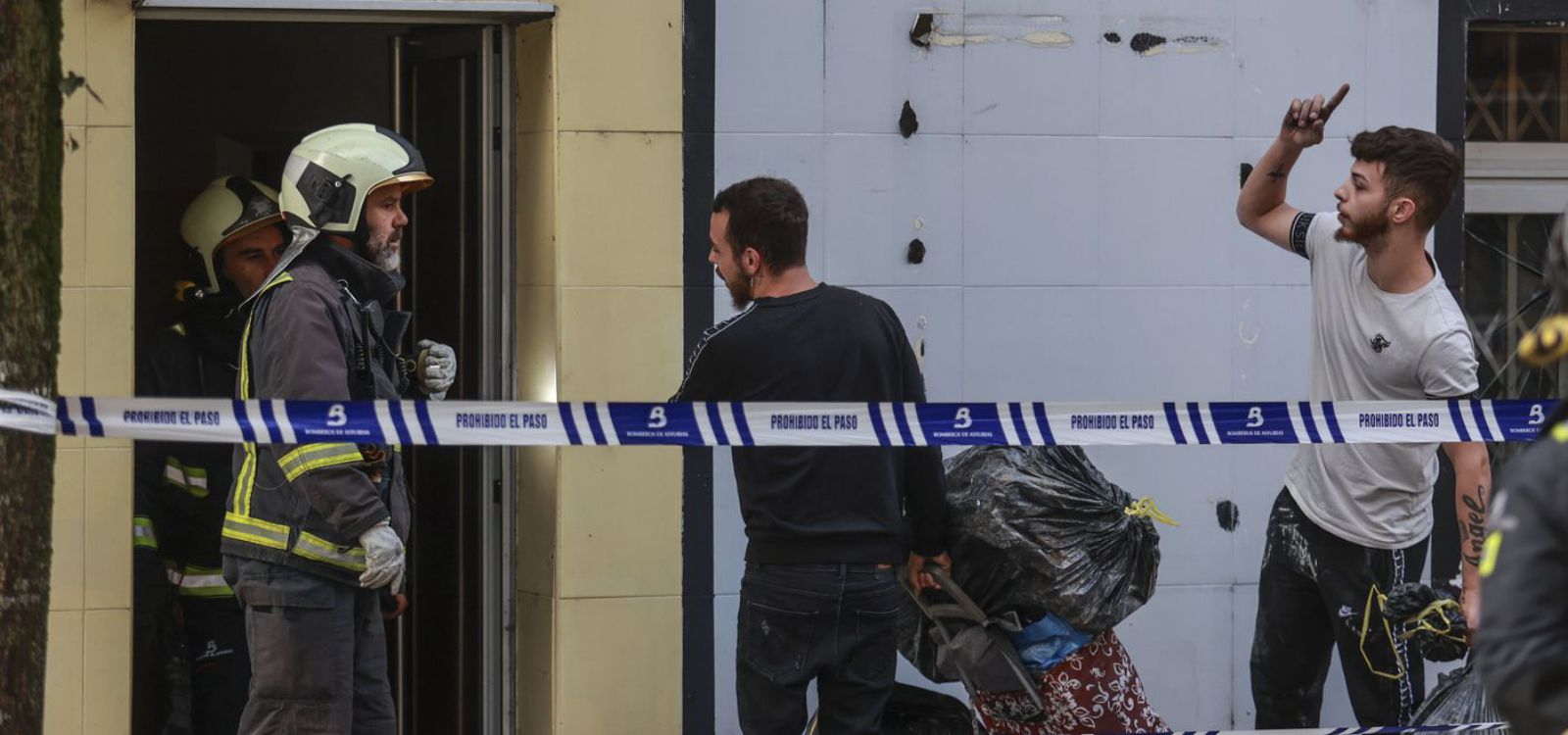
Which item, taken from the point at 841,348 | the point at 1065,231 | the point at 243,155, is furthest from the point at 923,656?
the point at 243,155

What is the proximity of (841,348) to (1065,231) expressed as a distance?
175 centimetres

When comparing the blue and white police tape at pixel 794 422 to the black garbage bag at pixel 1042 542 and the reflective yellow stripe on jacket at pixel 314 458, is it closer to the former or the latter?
the reflective yellow stripe on jacket at pixel 314 458

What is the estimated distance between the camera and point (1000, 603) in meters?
4.90

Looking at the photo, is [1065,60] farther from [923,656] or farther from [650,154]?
[923,656]

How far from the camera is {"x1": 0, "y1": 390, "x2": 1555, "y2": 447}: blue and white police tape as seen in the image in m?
4.36

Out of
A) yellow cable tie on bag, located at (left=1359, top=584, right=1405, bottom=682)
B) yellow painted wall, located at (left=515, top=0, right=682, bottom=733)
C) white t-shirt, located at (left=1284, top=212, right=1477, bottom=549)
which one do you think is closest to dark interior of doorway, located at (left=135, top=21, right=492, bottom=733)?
yellow painted wall, located at (left=515, top=0, right=682, bottom=733)

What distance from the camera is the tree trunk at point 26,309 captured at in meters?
3.87

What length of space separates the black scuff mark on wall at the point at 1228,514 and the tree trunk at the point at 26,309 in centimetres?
375

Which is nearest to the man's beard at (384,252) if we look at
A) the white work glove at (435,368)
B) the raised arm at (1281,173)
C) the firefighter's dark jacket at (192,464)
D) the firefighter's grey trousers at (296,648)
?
the white work glove at (435,368)

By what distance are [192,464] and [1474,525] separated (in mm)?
3802

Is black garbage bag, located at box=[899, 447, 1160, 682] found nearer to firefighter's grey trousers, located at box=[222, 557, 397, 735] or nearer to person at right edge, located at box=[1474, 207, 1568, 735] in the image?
firefighter's grey trousers, located at box=[222, 557, 397, 735]

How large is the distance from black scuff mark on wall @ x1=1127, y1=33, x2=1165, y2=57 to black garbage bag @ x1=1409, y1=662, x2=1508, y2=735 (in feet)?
7.31

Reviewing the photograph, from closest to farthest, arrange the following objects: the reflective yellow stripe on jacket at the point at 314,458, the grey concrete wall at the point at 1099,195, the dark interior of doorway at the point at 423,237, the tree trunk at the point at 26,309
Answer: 1. the tree trunk at the point at 26,309
2. the reflective yellow stripe on jacket at the point at 314,458
3. the grey concrete wall at the point at 1099,195
4. the dark interior of doorway at the point at 423,237

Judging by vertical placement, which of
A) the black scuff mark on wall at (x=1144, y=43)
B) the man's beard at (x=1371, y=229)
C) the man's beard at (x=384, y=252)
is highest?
the black scuff mark on wall at (x=1144, y=43)
